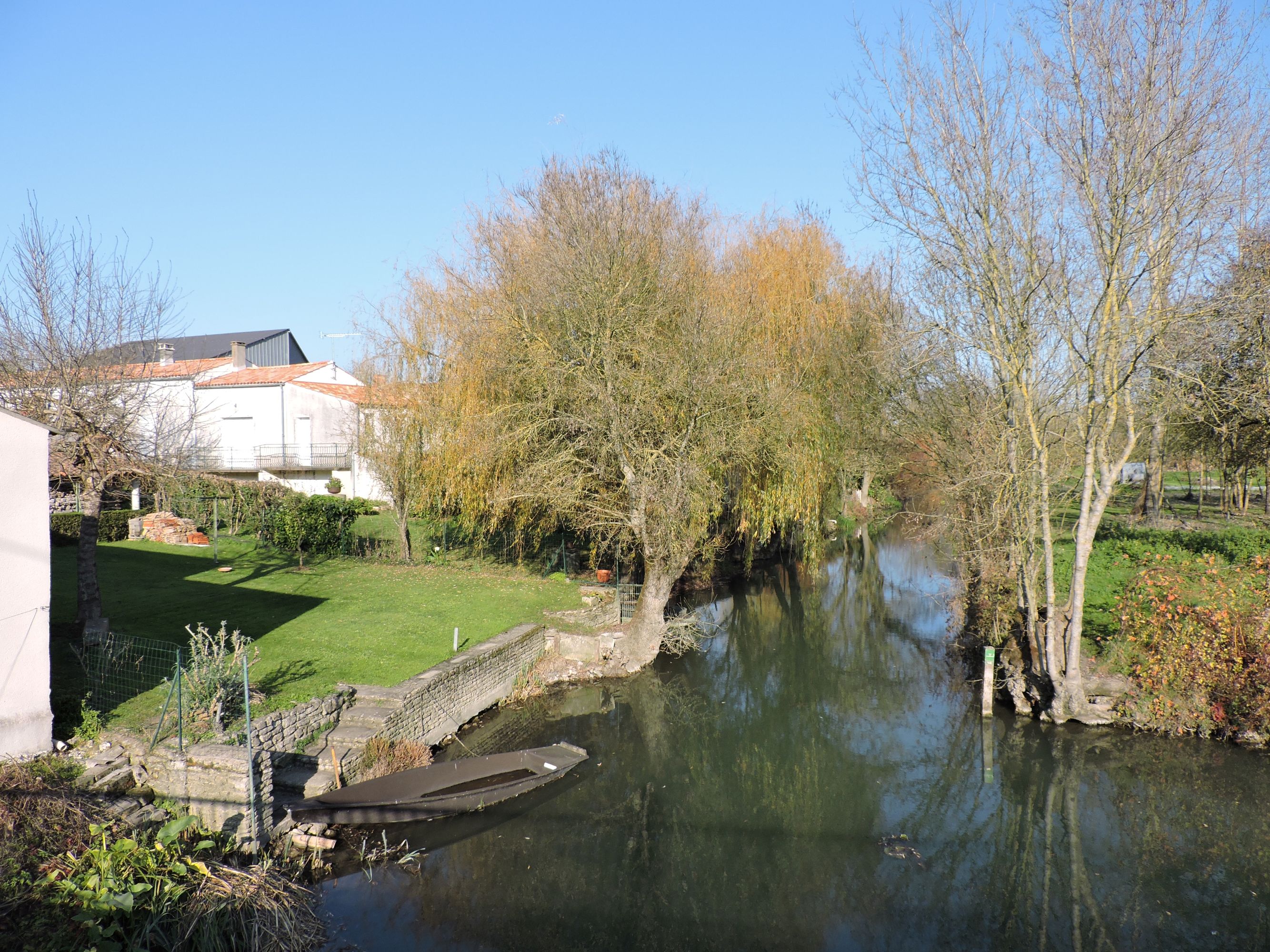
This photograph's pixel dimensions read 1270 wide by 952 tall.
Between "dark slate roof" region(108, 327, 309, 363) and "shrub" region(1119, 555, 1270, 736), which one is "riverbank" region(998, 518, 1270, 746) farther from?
"dark slate roof" region(108, 327, 309, 363)

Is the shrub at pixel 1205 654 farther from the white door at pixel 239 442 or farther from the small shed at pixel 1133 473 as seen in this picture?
the small shed at pixel 1133 473

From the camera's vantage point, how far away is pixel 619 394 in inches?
539

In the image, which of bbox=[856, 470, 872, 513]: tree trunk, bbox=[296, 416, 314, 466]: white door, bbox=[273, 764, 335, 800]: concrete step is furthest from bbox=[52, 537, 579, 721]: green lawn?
bbox=[856, 470, 872, 513]: tree trunk

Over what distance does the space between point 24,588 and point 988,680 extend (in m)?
12.4

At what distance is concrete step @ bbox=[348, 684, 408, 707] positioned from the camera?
999 centimetres

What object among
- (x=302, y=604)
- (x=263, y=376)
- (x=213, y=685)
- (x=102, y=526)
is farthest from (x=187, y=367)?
(x=213, y=685)

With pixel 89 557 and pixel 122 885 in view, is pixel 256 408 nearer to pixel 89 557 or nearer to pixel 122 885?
pixel 89 557

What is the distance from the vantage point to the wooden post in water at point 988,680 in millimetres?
12094

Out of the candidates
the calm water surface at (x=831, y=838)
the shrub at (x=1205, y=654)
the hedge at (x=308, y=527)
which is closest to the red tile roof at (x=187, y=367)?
the hedge at (x=308, y=527)

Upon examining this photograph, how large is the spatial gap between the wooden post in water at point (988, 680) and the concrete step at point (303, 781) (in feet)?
31.1

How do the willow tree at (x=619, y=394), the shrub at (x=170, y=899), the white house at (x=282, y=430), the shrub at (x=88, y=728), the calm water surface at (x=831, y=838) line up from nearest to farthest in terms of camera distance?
the shrub at (x=170, y=899), the calm water surface at (x=831, y=838), the shrub at (x=88, y=728), the willow tree at (x=619, y=394), the white house at (x=282, y=430)

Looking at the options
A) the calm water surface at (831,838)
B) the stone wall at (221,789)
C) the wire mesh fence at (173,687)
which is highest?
the wire mesh fence at (173,687)

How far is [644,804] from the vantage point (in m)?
9.65

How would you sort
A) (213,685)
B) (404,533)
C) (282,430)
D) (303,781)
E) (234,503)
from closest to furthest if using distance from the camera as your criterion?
1. (213,685)
2. (303,781)
3. (404,533)
4. (234,503)
5. (282,430)
